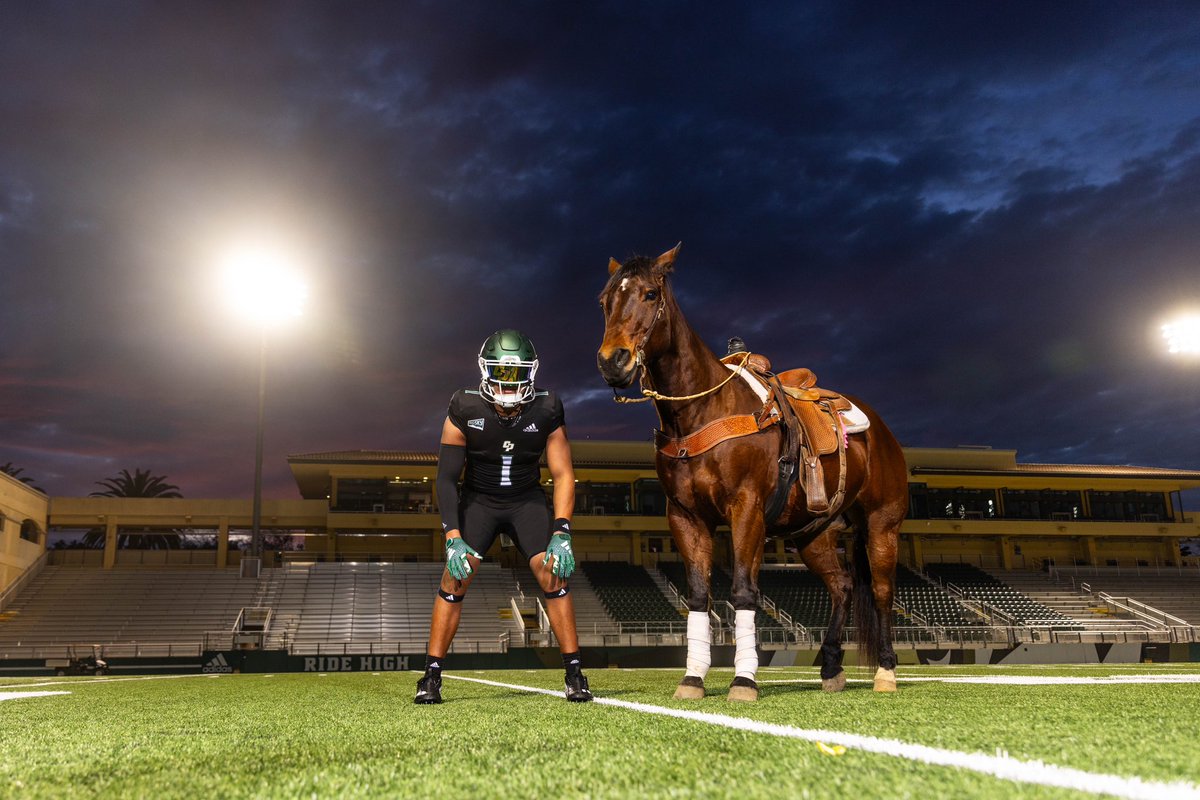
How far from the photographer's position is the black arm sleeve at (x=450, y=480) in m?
4.37

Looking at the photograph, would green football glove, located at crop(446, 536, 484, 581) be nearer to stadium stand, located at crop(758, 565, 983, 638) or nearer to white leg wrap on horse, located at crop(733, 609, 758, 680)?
white leg wrap on horse, located at crop(733, 609, 758, 680)

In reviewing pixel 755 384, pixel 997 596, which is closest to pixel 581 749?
pixel 755 384

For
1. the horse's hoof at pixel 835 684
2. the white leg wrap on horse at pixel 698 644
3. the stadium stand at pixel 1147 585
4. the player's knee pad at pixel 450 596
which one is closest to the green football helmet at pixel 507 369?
the player's knee pad at pixel 450 596

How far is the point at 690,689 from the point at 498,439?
65.6 inches

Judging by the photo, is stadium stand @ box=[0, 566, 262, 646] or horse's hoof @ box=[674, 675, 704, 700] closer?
horse's hoof @ box=[674, 675, 704, 700]

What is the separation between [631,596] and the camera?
3111cm

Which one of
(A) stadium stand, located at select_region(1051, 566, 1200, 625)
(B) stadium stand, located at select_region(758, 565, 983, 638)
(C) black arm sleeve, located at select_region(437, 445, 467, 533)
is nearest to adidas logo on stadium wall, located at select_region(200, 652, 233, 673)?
(B) stadium stand, located at select_region(758, 565, 983, 638)

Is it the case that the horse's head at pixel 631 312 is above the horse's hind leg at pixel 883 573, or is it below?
above

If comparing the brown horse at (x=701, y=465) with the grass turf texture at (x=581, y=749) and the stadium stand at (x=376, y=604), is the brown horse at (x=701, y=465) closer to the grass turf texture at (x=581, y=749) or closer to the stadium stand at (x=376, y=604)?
the grass turf texture at (x=581, y=749)

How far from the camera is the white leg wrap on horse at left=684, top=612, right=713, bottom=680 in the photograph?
13.4ft

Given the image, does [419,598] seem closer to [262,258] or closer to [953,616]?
[262,258]

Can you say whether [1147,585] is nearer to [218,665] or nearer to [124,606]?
[218,665]

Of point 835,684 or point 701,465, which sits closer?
point 701,465

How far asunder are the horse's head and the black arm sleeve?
1044 millimetres
